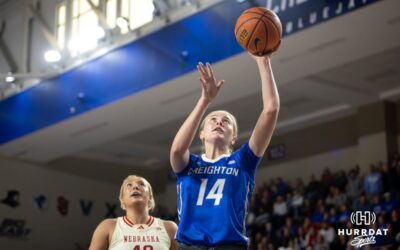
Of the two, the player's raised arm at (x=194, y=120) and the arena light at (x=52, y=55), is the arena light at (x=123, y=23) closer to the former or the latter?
the arena light at (x=52, y=55)

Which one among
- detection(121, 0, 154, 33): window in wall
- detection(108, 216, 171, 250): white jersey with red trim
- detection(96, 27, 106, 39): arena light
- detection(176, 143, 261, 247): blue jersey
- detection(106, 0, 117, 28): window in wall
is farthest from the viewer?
detection(106, 0, 117, 28): window in wall

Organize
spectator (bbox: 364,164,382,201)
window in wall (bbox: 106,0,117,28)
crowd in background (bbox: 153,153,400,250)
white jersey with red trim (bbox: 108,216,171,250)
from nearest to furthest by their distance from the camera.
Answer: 1. white jersey with red trim (bbox: 108,216,171,250)
2. crowd in background (bbox: 153,153,400,250)
3. spectator (bbox: 364,164,382,201)
4. window in wall (bbox: 106,0,117,28)

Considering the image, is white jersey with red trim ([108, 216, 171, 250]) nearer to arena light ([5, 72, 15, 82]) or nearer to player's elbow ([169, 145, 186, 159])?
player's elbow ([169, 145, 186, 159])

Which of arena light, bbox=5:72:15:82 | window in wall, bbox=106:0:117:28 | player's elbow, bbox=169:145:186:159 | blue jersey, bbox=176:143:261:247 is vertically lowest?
blue jersey, bbox=176:143:261:247

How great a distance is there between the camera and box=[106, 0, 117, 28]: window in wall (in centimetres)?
1656

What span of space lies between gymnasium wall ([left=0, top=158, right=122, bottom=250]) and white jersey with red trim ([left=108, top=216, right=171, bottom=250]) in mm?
16412

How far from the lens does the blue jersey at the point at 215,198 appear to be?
3.89m

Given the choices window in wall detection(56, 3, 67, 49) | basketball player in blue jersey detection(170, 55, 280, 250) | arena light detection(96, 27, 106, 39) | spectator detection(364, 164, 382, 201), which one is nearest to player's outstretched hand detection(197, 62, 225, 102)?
basketball player in blue jersey detection(170, 55, 280, 250)

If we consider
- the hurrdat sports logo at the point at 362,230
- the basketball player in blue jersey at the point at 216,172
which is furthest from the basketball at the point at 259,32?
the hurrdat sports logo at the point at 362,230

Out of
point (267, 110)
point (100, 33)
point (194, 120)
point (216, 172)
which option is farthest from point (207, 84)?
point (100, 33)

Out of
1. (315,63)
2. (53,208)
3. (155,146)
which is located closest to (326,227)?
(315,63)

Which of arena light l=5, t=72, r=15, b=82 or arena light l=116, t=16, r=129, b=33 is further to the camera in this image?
arena light l=5, t=72, r=15, b=82

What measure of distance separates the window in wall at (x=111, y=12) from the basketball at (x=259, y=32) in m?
12.1

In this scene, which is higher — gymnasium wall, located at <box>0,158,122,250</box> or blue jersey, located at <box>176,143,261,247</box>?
gymnasium wall, located at <box>0,158,122,250</box>
